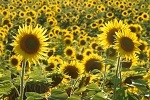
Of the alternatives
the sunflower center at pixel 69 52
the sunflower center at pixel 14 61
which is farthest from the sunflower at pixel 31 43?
the sunflower center at pixel 69 52

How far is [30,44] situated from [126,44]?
68 centimetres

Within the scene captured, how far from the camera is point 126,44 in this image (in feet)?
10.3

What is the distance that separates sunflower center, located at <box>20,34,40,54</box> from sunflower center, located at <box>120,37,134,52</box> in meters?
0.59

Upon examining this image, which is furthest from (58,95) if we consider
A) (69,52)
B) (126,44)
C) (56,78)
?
(69,52)

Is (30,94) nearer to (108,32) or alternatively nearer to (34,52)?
(34,52)

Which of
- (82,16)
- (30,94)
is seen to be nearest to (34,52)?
(30,94)

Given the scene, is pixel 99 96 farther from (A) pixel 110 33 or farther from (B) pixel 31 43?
(A) pixel 110 33

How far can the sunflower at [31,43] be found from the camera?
10.0 ft

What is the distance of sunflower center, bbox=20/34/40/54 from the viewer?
3061mm

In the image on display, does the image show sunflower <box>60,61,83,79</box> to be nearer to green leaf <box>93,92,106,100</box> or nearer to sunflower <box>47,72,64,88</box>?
sunflower <box>47,72,64,88</box>

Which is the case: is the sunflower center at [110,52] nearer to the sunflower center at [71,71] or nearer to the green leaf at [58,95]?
the sunflower center at [71,71]

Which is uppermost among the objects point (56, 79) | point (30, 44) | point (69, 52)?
point (30, 44)

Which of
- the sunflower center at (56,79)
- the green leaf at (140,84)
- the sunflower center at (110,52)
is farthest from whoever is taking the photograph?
the sunflower center at (56,79)

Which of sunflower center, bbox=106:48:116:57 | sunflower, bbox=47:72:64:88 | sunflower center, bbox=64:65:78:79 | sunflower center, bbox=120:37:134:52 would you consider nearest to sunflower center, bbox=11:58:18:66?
sunflower center, bbox=64:65:78:79
